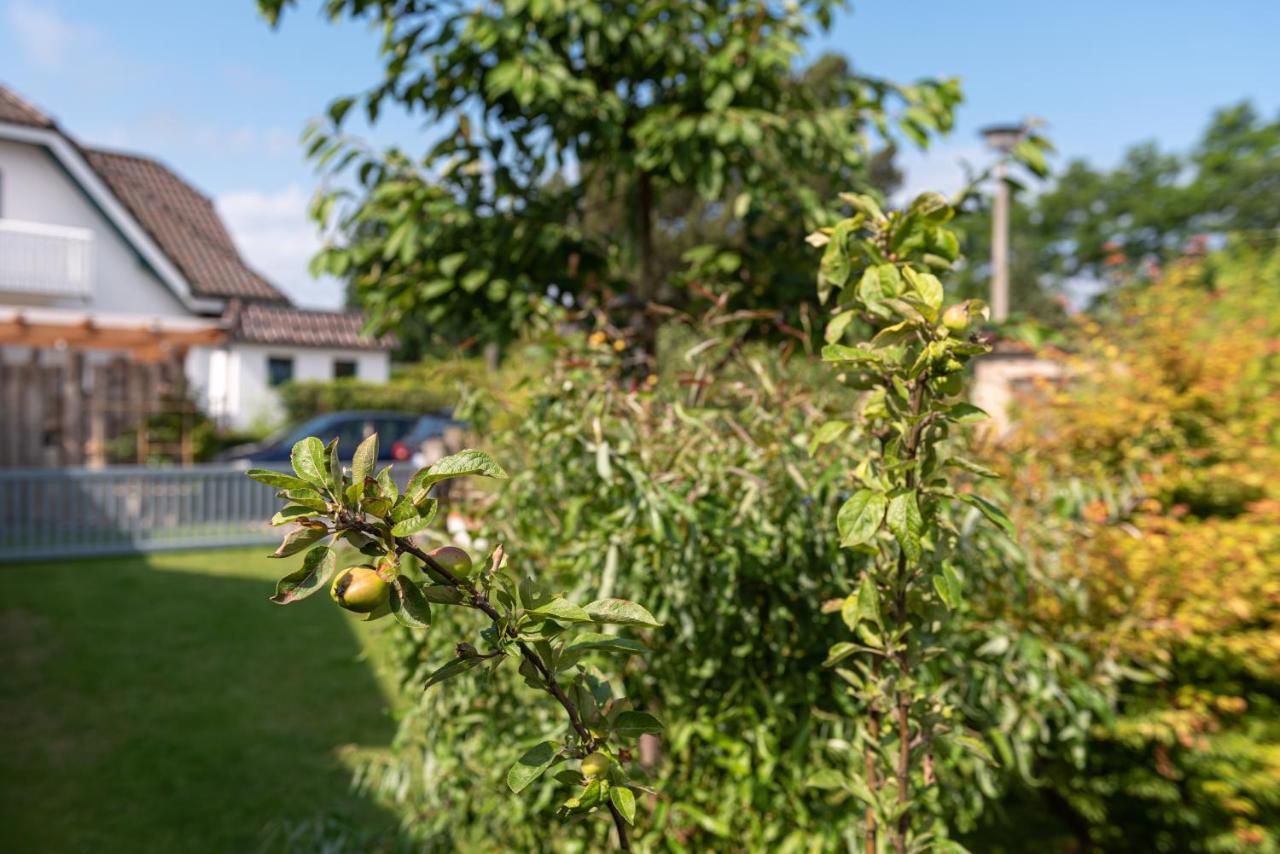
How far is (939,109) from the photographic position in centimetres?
376

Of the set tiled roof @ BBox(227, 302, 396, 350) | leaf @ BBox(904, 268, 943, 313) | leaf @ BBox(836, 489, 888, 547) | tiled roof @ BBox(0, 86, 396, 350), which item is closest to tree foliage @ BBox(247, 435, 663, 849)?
leaf @ BBox(836, 489, 888, 547)

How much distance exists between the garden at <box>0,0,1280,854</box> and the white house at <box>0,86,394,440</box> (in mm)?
10565

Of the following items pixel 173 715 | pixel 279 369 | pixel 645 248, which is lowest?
pixel 173 715

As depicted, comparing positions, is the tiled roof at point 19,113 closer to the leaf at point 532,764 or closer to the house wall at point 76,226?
the house wall at point 76,226

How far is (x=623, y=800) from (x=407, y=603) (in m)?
0.34

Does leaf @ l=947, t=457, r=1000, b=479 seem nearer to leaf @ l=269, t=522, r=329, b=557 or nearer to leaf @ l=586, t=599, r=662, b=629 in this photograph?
leaf @ l=586, t=599, r=662, b=629

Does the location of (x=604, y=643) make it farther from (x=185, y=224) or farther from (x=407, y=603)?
(x=185, y=224)

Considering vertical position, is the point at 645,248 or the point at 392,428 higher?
the point at 645,248

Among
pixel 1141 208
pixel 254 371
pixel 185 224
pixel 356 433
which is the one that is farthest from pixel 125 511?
pixel 1141 208

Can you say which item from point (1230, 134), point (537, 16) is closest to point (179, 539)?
point (537, 16)

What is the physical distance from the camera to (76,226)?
1731 centimetres

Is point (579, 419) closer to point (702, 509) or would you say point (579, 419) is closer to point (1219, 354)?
point (702, 509)

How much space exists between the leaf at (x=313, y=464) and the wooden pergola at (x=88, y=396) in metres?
15.2

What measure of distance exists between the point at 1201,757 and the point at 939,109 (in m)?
2.69
